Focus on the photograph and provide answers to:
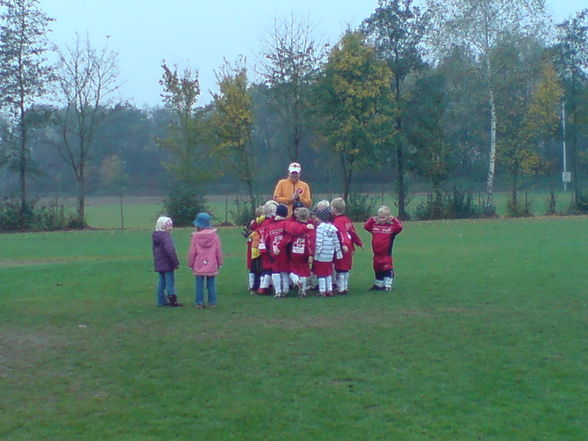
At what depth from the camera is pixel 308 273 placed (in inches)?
523

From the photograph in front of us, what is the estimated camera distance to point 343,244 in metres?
13.2

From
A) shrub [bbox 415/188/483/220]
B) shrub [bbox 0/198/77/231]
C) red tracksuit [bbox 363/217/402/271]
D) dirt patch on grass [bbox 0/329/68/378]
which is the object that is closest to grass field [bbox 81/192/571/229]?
shrub [bbox 415/188/483/220]

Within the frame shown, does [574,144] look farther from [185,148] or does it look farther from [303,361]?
[303,361]

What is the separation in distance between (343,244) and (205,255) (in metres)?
2.45

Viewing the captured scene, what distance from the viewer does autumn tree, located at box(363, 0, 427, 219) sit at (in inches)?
1537

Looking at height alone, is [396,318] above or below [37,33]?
below

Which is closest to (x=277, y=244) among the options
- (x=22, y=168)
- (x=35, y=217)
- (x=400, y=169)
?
(x=35, y=217)

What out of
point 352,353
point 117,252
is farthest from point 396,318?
point 117,252

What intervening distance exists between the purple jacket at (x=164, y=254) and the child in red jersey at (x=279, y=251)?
1683 mm

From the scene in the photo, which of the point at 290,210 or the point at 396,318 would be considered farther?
the point at 290,210

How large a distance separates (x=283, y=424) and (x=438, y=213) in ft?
107

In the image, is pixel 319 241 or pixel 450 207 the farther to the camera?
pixel 450 207

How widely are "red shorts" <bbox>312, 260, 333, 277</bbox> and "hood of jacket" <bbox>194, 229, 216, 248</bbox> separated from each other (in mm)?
1960

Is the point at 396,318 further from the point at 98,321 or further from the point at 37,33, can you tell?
the point at 37,33
